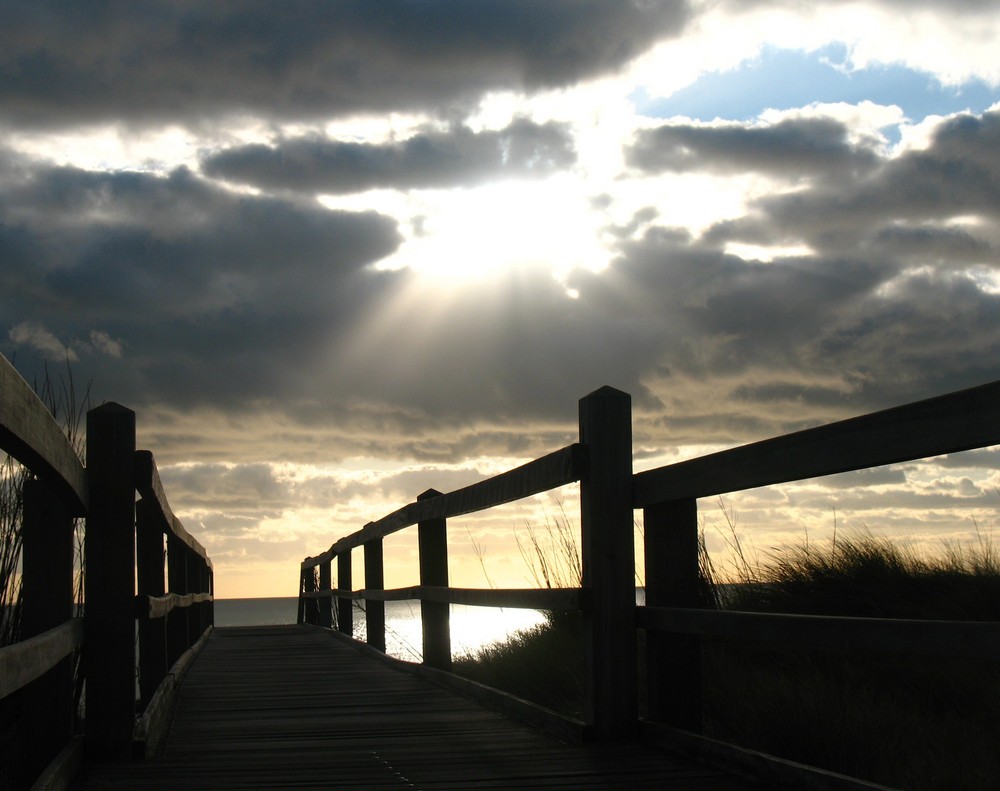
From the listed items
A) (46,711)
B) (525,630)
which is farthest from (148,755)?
(525,630)

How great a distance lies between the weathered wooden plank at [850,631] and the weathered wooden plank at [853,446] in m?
0.37

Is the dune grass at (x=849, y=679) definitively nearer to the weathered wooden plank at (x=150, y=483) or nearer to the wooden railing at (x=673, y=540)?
the wooden railing at (x=673, y=540)

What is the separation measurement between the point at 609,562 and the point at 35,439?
2178mm

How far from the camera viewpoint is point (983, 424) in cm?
232

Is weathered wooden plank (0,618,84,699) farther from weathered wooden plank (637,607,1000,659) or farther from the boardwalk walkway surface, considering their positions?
weathered wooden plank (637,607,1000,659)

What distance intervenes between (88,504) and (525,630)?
6.86 m

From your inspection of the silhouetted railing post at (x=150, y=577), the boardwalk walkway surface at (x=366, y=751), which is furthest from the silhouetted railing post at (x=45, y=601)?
the silhouetted railing post at (x=150, y=577)

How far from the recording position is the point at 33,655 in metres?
2.69

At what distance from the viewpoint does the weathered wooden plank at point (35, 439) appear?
2.32 m

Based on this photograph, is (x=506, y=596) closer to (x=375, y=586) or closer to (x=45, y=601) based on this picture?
(x=45, y=601)

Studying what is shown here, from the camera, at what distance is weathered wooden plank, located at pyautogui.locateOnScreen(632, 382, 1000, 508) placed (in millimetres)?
2350

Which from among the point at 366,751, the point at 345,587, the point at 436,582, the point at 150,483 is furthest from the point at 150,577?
the point at 345,587

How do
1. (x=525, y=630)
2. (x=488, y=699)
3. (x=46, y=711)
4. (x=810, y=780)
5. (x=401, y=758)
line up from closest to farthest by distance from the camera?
1. (x=810, y=780)
2. (x=46, y=711)
3. (x=401, y=758)
4. (x=488, y=699)
5. (x=525, y=630)

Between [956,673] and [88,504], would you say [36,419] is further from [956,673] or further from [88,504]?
[956,673]
